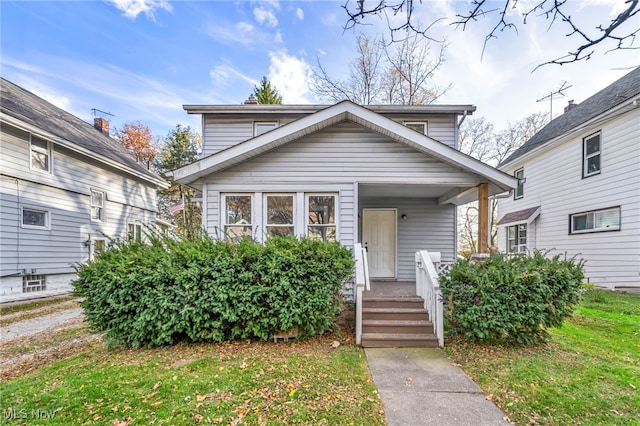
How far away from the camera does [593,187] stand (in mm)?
9875

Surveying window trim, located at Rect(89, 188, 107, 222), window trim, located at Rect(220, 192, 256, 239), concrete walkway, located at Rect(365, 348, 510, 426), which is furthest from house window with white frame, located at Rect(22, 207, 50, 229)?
concrete walkway, located at Rect(365, 348, 510, 426)

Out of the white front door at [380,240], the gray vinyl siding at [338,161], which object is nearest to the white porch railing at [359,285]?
the gray vinyl siding at [338,161]

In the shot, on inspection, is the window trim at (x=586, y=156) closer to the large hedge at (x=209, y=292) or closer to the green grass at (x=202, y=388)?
the large hedge at (x=209, y=292)

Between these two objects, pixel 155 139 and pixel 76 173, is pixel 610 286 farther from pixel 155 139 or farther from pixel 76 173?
pixel 155 139

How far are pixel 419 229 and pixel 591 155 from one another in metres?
7.31

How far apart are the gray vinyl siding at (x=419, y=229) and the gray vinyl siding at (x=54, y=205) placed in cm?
866

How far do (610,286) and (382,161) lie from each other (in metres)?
9.19

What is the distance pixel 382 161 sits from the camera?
6.59 m

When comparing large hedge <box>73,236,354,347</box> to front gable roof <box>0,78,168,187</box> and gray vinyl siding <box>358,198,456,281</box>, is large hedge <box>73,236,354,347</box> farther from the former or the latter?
front gable roof <box>0,78,168,187</box>

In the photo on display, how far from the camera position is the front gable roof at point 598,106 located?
914 cm

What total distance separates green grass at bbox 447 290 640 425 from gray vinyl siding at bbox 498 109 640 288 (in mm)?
4332

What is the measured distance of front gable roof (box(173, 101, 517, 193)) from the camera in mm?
6121

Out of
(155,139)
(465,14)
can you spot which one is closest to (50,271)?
(465,14)

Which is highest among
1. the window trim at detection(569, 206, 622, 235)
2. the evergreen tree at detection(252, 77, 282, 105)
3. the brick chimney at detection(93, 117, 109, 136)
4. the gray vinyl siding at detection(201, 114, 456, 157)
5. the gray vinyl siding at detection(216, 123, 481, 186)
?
the evergreen tree at detection(252, 77, 282, 105)
